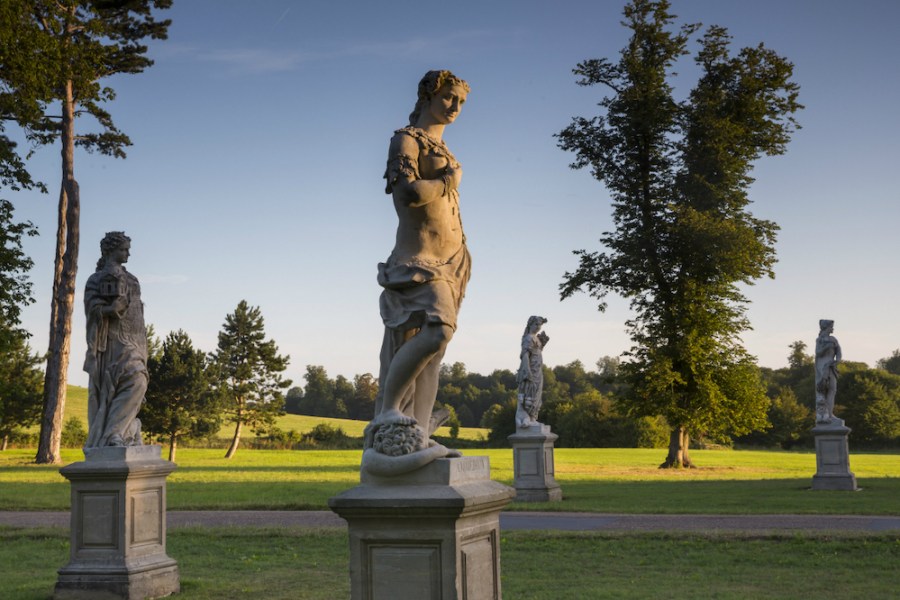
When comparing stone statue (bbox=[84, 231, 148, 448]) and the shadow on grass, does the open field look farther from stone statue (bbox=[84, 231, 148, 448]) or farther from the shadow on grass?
stone statue (bbox=[84, 231, 148, 448])

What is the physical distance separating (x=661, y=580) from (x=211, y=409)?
43944mm

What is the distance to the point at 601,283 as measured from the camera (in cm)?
3575

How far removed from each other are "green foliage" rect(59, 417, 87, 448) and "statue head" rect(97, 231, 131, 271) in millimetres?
51025

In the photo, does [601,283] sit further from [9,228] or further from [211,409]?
[211,409]

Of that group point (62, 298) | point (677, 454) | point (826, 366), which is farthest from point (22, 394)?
point (826, 366)

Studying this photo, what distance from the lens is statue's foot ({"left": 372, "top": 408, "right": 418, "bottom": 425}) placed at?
17.9 feet

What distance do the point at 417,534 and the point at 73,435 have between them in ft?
189

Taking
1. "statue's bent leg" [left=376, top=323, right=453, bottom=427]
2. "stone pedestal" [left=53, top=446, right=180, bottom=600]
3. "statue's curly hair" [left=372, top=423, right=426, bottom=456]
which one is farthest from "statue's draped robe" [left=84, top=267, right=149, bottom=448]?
"statue's curly hair" [left=372, top=423, right=426, bottom=456]

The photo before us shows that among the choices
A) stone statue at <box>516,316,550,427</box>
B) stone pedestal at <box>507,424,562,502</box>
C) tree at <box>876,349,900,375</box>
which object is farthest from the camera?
tree at <box>876,349,900,375</box>

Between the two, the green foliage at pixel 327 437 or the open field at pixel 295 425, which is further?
the open field at pixel 295 425

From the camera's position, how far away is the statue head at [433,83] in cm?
589

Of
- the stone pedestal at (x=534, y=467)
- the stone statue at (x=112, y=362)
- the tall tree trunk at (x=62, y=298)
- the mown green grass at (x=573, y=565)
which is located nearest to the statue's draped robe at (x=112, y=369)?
the stone statue at (x=112, y=362)

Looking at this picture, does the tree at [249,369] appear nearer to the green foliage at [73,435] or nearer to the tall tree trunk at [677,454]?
the green foliage at [73,435]

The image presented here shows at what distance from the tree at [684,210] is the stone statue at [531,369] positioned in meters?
14.1
